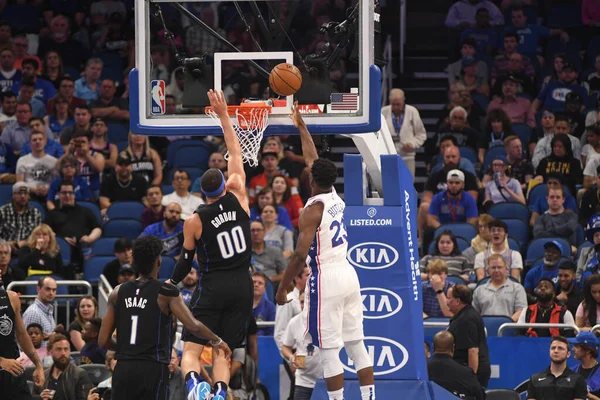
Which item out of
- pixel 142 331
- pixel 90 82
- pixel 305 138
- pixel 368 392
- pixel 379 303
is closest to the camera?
pixel 142 331

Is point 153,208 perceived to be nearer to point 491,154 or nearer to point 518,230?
point 518,230

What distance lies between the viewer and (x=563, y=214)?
1697 centimetres

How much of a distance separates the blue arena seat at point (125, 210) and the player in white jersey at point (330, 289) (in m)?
7.24

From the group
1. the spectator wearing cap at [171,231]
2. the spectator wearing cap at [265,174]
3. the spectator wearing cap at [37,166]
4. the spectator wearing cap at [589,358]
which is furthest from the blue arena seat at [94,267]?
the spectator wearing cap at [589,358]

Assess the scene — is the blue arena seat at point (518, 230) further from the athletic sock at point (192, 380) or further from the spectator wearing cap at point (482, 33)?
the athletic sock at point (192, 380)

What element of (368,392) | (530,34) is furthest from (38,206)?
(530,34)

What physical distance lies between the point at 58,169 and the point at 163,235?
2369 millimetres

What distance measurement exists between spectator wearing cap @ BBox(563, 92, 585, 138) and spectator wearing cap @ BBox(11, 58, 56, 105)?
8.18m

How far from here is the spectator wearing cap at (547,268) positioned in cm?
1578

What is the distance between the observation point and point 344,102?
37.8 ft

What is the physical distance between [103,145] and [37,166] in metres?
1.08

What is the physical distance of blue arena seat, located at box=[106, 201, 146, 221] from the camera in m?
17.8

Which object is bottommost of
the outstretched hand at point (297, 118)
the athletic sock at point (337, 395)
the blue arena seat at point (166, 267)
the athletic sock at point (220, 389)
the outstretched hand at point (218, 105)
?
the athletic sock at point (337, 395)

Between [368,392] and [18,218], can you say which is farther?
[18,218]
